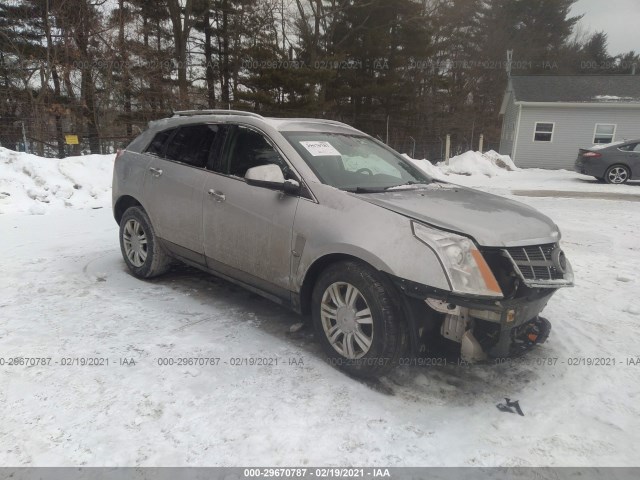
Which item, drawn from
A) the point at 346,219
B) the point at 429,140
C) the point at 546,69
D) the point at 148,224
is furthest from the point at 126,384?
the point at 546,69

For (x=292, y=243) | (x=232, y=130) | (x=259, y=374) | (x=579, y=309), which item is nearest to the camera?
(x=259, y=374)

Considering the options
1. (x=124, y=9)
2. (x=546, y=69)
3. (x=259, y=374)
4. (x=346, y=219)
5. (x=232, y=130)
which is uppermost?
(x=546, y=69)

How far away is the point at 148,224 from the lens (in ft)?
14.8

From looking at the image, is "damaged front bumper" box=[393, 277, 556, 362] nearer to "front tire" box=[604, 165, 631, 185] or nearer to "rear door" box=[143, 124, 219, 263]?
"rear door" box=[143, 124, 219, 263]

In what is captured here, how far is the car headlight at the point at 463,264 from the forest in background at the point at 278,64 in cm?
1610

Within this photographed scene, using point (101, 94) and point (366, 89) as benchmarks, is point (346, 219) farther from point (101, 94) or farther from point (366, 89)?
point (366, 89)

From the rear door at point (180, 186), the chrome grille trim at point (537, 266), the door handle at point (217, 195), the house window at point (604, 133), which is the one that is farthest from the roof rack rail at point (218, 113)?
the house window at point (604, 133)

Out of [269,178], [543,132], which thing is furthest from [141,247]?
[543,132]

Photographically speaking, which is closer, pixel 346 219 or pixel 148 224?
pixel 346 219

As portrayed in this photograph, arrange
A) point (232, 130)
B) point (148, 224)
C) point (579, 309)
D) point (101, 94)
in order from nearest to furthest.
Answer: point (232, 130) → point (579, 309) → point (148, 224) → point (101, 94)

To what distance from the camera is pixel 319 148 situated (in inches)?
141

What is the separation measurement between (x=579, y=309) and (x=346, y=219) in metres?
2.71

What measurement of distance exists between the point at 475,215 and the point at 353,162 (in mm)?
1204

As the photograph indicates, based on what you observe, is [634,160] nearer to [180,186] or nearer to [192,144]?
[192,144]
